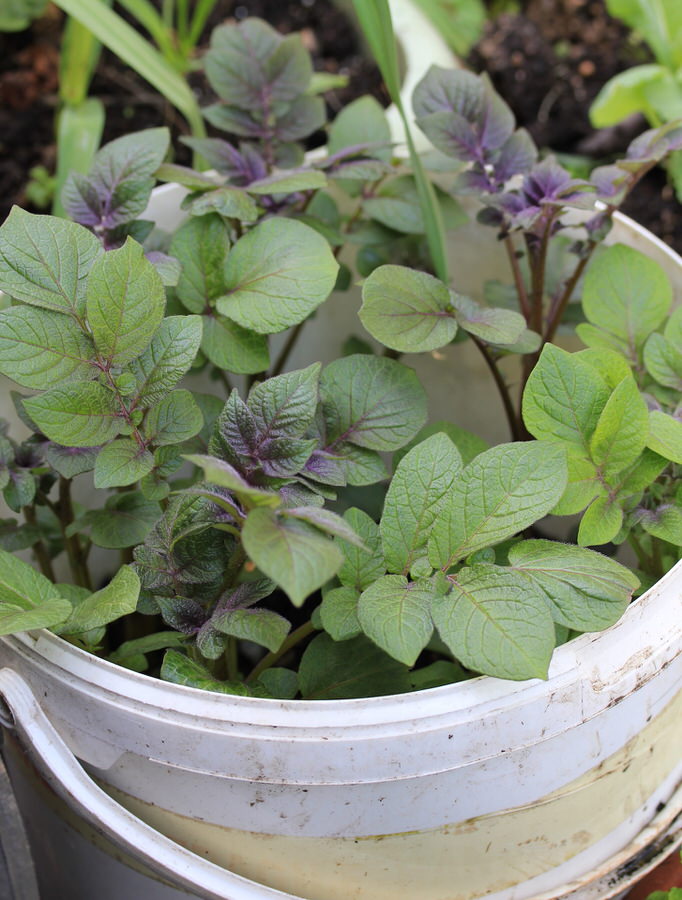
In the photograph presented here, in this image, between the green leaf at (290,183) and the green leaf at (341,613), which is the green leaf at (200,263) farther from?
the green leaf at (341,613)

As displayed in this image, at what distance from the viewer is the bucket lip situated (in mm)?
556

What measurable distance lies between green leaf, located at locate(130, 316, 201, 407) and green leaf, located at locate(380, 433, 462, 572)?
145mm

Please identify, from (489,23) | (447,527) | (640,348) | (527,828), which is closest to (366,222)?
(640,348)

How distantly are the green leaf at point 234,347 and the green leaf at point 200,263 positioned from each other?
0.02m

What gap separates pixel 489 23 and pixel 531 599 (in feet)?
4.02

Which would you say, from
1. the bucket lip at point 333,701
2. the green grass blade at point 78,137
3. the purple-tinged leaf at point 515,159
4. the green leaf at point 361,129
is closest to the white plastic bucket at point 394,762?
the bucket lip at point 333,701

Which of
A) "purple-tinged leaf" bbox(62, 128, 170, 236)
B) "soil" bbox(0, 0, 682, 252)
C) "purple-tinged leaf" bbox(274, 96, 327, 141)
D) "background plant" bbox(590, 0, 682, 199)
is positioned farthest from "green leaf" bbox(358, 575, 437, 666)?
"soil" bbox(0, 0, 682, 252)

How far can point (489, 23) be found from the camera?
1524 millimetres

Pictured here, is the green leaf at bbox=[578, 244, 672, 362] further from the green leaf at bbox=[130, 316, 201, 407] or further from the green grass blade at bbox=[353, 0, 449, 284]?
the green leaf at bbox=[130, 316, 201, 407]

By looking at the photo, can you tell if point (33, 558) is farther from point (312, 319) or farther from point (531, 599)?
point (531, 599)

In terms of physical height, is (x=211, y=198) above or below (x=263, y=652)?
above

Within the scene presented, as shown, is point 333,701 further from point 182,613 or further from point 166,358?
point 166,358

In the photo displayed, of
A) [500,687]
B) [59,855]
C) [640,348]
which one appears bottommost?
[59,855]

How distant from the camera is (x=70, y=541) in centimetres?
77
